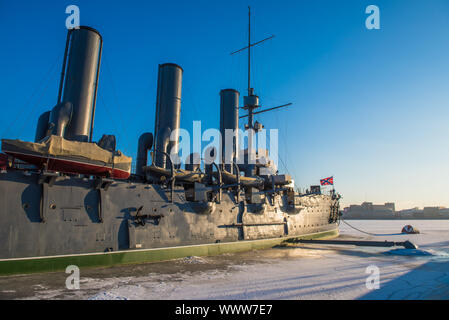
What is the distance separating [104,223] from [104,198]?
94 centimetres

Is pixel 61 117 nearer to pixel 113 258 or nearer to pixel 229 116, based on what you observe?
pixel 113 258

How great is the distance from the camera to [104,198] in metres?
9.85

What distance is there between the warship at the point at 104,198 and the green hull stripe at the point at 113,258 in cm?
3

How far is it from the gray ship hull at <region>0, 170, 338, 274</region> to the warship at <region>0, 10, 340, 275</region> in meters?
0.03

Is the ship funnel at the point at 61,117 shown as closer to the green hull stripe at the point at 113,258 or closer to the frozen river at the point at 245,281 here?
the green hull stripe at the point at 113,258

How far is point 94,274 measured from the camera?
8.40 metres

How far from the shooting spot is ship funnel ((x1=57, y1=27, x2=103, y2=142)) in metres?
11.4

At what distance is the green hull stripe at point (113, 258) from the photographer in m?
7.75

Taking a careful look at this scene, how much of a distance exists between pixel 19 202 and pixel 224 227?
9.23m

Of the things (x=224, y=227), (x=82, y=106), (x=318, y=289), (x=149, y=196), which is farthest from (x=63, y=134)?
(x=318, y=289)

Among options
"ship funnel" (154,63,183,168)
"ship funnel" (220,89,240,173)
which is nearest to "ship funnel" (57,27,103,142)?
"ship funnel" (154,63,183,168)

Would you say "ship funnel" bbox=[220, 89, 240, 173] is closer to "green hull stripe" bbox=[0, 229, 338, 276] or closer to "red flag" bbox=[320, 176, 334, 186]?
"green hull stripe" bbox=[0, 229, 338, 276]

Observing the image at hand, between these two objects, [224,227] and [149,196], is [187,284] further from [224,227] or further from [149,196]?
[224,227]

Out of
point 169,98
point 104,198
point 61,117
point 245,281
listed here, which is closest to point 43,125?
point 61,117
